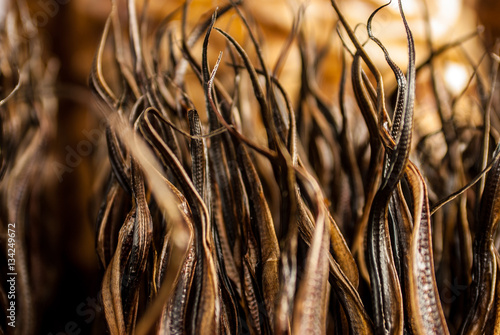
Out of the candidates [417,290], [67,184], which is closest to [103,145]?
[67,184]

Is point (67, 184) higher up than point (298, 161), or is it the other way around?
point (67, 184)

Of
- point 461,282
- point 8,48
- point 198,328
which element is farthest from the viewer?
point 8,48

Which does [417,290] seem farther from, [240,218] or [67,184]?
[67,184]

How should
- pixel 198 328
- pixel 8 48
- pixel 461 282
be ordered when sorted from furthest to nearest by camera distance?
pixel 8 48 < pixel 461 282 < pixel 198 328

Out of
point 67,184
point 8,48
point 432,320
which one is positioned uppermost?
point 8,48

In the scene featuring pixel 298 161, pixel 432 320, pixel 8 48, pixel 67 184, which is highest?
pixel 8 48

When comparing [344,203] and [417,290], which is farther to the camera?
[344,203]

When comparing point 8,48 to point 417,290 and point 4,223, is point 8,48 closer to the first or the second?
point 4,223

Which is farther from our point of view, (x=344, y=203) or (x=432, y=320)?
(x=344, y=203)

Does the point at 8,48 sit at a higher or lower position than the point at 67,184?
higher
